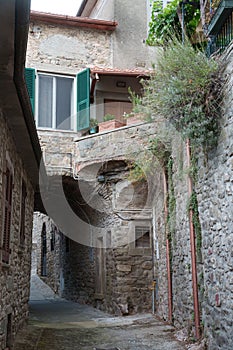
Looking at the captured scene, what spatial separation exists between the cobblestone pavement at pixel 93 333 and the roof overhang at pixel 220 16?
14.9ft

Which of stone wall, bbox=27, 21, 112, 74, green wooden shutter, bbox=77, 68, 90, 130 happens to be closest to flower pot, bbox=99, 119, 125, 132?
green wooden shutter, bbox=77, 68, 90, 130

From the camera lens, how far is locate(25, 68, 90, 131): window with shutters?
36.5ft

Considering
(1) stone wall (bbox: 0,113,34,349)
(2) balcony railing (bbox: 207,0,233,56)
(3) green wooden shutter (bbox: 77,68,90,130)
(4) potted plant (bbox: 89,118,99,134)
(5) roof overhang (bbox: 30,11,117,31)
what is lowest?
(1) stone wall (bbox: 0,113,34,349)

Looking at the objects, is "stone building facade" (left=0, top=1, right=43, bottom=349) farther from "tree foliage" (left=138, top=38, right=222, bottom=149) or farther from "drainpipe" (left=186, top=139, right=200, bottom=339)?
"drainpipe" (left=186, top=139, right=200, bottom=339)

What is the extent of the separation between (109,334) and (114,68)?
24.2ft

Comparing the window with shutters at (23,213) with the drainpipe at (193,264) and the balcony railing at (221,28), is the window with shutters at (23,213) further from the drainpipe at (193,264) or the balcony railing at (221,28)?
the balcony railing at (221,28)

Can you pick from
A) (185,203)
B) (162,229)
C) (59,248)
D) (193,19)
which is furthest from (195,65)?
(59,248)

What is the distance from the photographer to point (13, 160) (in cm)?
657

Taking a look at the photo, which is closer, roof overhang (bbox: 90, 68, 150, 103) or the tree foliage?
the tree foliage

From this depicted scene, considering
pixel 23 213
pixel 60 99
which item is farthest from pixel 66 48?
pixel 23 213

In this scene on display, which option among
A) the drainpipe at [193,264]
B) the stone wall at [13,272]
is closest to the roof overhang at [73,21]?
the stone wall at [13,272]

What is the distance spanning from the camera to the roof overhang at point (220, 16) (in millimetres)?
5410

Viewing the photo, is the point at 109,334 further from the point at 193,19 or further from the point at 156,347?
the point at 193,19

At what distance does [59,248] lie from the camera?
56.8 ft
